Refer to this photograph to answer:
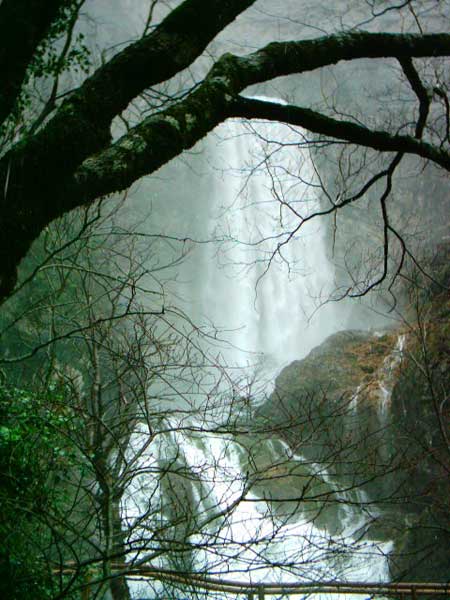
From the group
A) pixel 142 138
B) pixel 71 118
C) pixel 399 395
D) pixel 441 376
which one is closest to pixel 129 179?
pixel 142 138

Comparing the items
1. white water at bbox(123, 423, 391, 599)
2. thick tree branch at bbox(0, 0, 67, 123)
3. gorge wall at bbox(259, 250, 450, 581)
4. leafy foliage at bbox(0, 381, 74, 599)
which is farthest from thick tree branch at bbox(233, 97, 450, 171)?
gorge wall at bbox(259, 250, 450, 581)

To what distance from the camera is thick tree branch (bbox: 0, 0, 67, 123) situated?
150 centimetres

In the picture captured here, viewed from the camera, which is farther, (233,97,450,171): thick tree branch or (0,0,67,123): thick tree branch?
(233,97,450,171): thick tree branch

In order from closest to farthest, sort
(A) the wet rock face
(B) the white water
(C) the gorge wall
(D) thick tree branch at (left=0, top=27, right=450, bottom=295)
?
(D) thick tree branch at (left=0, top=27, right=450, bottom=295), (B) the white water, (A) the wet rock face, (C) the gorge wall

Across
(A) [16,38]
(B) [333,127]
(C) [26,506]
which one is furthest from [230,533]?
(A) [16,38]

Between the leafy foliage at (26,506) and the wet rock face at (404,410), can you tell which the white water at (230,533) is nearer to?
the leafy foliage at (26,506)

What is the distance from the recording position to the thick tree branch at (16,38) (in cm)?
150

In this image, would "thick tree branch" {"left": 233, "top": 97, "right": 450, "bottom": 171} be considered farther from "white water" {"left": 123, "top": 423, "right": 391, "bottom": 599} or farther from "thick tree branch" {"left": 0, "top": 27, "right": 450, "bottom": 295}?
"white water" {"left": 123, "top": 423, "right": 391, "bottom": 599}

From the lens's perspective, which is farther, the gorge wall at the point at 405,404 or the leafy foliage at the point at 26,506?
the gorge wall at the point at 405,404

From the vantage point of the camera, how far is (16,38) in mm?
1502

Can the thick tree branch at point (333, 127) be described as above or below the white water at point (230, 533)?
above

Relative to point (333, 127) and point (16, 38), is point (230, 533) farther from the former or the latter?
point (16, 38)

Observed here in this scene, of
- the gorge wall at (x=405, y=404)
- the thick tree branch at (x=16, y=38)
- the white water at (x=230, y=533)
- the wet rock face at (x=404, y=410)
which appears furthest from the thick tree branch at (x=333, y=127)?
the gorge wall at (x=405, y=404)

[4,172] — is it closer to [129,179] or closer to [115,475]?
[129,179]
